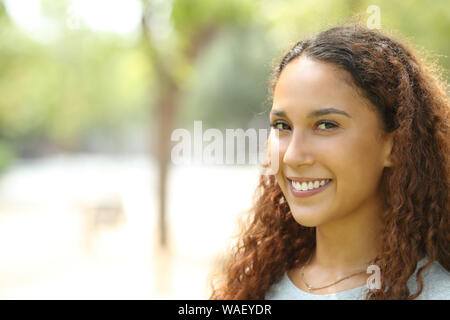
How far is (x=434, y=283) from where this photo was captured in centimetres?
155

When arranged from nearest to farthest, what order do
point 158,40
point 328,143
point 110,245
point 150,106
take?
1. point 328,143
2. point 158,40
3. point 110,245
4. point 150,106

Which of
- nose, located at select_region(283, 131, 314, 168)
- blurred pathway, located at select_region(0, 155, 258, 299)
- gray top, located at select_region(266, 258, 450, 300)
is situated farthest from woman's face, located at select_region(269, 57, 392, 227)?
blurred pathway, located at select_region(0, 155, 258, 299)

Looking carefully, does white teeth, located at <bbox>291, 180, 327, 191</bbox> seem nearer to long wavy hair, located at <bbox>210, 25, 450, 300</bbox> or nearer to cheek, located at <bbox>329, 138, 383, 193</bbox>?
cheek, located at <bbox>329, 138, 383, 193</bbox>

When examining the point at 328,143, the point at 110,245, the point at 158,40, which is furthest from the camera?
the point at 110,245

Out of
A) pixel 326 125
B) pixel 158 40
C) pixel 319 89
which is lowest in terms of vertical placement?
pixel 326 125

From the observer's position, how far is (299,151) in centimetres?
156

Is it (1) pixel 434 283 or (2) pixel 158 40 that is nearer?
(1) pixel 434 283

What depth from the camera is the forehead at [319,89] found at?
5.12 ft

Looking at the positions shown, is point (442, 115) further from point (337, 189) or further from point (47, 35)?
point (47, 35)

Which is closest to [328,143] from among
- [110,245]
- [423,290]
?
[423,290]

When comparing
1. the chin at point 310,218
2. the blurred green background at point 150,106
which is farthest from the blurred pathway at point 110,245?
the chin at point 310,218

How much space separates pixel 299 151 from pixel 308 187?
0.12m

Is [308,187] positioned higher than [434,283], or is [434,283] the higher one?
[308,187]

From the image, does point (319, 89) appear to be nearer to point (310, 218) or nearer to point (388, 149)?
point (388, 149)
